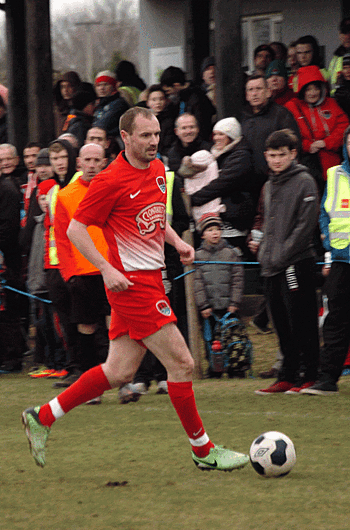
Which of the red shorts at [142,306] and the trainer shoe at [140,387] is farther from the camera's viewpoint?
the trainer shoe at [140,387]

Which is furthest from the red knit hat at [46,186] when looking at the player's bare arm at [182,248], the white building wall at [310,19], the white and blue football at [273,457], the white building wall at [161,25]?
the white building wall at [161,25]

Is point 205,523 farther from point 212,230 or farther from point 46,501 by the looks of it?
point 212,230

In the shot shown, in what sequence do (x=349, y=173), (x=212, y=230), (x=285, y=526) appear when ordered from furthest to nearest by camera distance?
1. (x=212, y=230)
2. (x=349, y=173)
3. (x=285, y=526)

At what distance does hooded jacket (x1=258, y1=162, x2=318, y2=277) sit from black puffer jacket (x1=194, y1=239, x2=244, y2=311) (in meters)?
1.19

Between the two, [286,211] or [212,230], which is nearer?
[286,211]

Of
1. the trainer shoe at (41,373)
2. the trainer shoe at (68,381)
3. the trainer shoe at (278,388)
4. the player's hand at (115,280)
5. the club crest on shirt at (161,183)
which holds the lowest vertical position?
the trainer shoe at (41,373)

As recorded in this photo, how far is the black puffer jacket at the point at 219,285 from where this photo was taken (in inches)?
337

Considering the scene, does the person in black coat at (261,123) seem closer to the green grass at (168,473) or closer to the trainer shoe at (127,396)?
the green grass at (168,473)

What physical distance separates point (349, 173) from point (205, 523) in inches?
152

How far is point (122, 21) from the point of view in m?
58.4

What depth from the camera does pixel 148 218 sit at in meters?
5.11

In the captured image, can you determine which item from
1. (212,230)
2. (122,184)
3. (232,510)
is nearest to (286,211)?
(212,230)

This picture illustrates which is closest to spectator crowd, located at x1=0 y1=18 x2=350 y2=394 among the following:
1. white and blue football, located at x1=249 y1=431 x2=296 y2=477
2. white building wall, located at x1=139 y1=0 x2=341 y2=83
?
white and blue football, located at x1=249 y1=431 x2=296 y2=477

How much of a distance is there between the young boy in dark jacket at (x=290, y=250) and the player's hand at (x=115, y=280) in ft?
8.60
